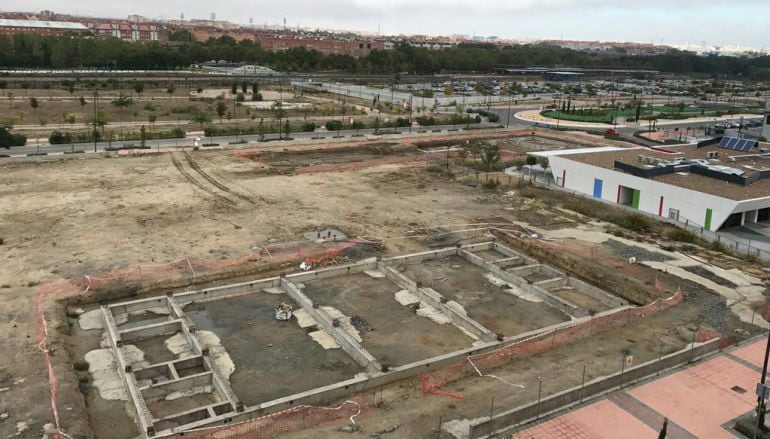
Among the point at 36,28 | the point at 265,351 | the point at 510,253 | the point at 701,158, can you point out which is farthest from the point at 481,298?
the point at 36,28

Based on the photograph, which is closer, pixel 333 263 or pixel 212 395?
pixel 212 395

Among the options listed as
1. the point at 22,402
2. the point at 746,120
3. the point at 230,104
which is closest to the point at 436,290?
the point at 22,402

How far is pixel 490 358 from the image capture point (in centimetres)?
1712

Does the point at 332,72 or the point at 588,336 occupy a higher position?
the point at 332,72

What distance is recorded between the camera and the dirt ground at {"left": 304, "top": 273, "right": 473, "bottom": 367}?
18.4m

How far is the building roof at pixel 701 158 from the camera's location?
32.2 meters

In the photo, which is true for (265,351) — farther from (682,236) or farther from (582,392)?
(682,236)

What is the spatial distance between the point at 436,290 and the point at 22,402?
13213 millimetres

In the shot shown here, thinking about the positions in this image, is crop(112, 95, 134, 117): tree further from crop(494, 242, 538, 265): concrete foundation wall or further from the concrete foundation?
crop(494, 242, 538, 265): concrete foundation wall

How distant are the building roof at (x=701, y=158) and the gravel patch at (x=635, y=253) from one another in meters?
6.58

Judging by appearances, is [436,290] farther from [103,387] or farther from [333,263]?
[103,387]

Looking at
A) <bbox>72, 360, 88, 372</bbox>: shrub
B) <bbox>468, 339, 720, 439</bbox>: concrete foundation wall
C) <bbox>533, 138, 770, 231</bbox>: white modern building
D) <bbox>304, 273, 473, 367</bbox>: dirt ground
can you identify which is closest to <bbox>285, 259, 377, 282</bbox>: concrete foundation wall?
<bbox>304, 273, 473, 367</bbox>: dirt ground

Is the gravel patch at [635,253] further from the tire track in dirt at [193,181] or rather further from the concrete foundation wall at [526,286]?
the tire track in dirt at [193,181]

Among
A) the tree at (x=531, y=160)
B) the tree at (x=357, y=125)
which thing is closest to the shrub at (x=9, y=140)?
the tree at (x=357, y=125)
